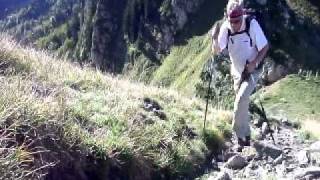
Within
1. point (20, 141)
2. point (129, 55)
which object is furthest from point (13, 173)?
point (129, 55)

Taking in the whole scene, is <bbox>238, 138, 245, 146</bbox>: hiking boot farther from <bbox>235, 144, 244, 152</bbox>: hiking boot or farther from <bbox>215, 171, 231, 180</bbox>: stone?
<bbox>215, 171, 231, 180</bbox>: stone

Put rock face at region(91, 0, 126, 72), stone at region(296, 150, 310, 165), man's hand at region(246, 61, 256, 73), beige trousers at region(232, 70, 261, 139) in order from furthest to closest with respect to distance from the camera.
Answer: rock face at region(91, 0, 126, 72), beige trousers at region(232, 70, 261, 139), man's hand at region(246, 61, 256, 73), stone at region(296, 150, 310, 165)

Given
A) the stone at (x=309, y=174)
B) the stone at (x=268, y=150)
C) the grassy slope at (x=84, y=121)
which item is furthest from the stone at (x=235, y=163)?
the stone at (x=309, y=174)

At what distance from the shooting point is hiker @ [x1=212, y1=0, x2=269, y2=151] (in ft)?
31.6

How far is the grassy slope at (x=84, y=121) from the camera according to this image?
5754 mm

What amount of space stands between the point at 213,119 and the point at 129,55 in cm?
14407

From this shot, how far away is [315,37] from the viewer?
96375 mm

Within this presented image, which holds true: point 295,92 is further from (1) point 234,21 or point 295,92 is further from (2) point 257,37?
(1) point 234,21

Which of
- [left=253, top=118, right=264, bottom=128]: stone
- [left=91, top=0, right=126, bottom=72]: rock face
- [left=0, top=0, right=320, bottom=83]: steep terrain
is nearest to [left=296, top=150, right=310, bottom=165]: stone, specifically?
[left=253, top=118, right=264, bottom=128]: stone

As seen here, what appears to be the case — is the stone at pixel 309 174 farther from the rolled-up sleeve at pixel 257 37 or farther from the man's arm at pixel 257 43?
the rolled-up sleeve at pixel 257 37

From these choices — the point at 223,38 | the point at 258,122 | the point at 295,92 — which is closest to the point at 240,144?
the point at 223,38

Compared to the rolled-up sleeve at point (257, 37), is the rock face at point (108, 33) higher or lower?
lower

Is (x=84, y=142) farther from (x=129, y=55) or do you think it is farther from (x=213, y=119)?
(x=129, y=55)

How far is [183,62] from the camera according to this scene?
416 feet
